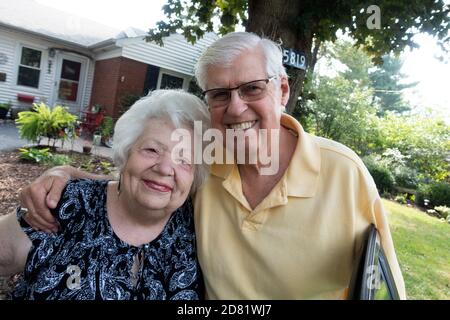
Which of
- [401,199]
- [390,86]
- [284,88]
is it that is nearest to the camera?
[284,88]

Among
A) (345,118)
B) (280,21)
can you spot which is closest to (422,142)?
(345,118)

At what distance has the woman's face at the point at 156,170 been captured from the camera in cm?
170

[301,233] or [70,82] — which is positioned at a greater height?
[70,82]

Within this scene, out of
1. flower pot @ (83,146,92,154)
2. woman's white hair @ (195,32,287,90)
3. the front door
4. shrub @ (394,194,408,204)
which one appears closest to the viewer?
woman's white hair @ (195,32,287,90)

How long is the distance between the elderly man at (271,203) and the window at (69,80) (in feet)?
44.9

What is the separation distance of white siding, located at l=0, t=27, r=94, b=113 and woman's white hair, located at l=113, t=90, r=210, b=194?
1323cm

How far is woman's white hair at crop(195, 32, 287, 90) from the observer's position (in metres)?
1.70

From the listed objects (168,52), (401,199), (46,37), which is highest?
(168,52)

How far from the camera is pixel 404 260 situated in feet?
18.5

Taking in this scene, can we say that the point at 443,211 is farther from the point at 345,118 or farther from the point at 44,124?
the point at 44,124

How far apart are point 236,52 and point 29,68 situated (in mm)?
14006

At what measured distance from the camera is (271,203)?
1.69m

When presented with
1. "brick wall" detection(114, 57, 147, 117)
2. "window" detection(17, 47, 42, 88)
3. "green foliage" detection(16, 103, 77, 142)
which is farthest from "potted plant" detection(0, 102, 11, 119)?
"green foliage" detection(16, 103, 77, 142)

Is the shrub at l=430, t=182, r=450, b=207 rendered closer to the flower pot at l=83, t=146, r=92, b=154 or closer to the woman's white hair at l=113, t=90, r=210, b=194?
the flower pot at l=83, t=146, r=92, b=154
